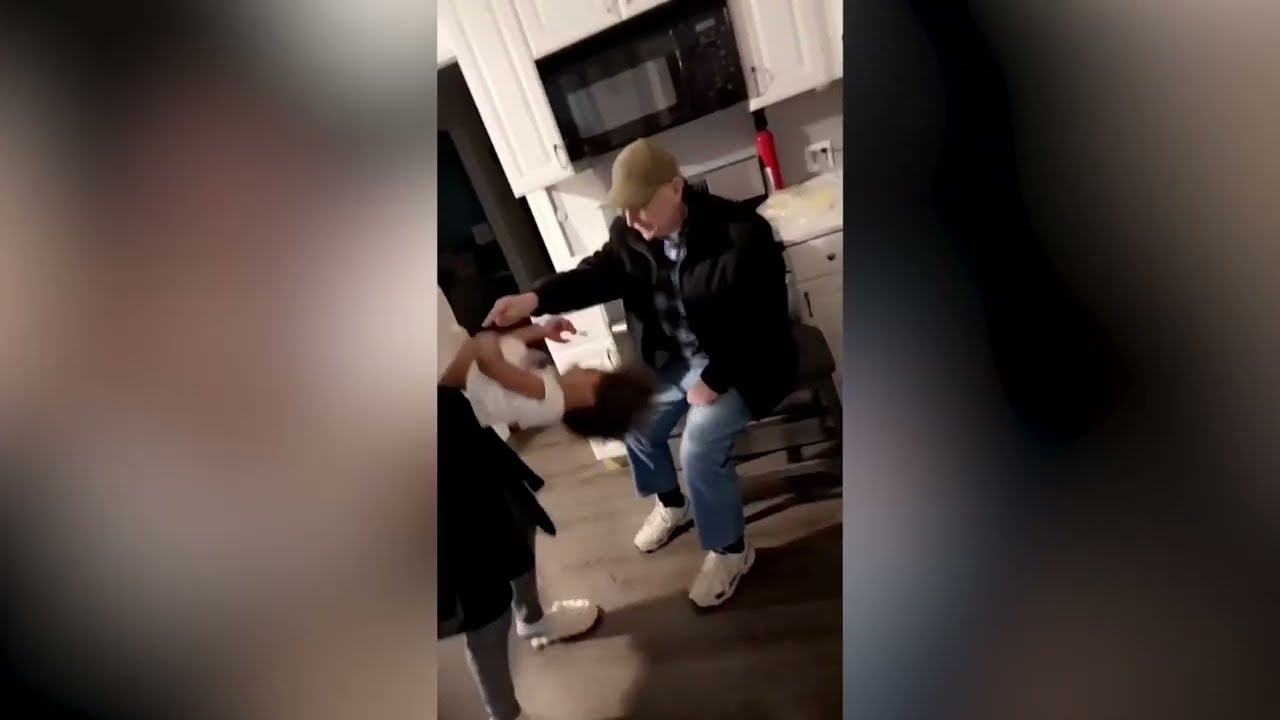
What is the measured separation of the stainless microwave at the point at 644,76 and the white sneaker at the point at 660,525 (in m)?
0.23

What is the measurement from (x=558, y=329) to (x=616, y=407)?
0.06m

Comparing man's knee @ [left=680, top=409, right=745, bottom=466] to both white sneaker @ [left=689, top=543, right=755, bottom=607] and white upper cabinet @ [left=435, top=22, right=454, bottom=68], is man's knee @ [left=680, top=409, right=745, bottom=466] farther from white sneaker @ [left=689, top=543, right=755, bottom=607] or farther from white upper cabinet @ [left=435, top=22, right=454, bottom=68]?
white upper cabinet @ [left=435, top=22, right=454, bottom=68]

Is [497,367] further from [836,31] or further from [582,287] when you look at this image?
[836,31]

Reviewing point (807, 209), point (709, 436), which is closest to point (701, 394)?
point (709, 436)

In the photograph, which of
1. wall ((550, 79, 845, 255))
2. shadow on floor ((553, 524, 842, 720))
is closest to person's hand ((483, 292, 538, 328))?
wall ((550, 79, 845, 255))

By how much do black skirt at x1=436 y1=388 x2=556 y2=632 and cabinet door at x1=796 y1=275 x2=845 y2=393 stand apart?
0.21m

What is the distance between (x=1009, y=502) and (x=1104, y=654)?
10cm

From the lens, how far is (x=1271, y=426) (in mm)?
446

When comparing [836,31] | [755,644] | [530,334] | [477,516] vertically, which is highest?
[836,31]

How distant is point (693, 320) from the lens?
0.49 meters

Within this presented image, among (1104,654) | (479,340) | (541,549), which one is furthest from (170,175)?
(1104,654)

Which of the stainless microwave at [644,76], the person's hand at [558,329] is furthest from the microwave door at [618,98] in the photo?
the person's hand at [558,329]

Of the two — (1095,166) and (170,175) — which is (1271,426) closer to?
(1095,166)

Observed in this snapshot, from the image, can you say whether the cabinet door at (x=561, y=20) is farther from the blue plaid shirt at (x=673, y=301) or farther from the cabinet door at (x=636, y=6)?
the blue plaid shirt at (x=673, y=301)
